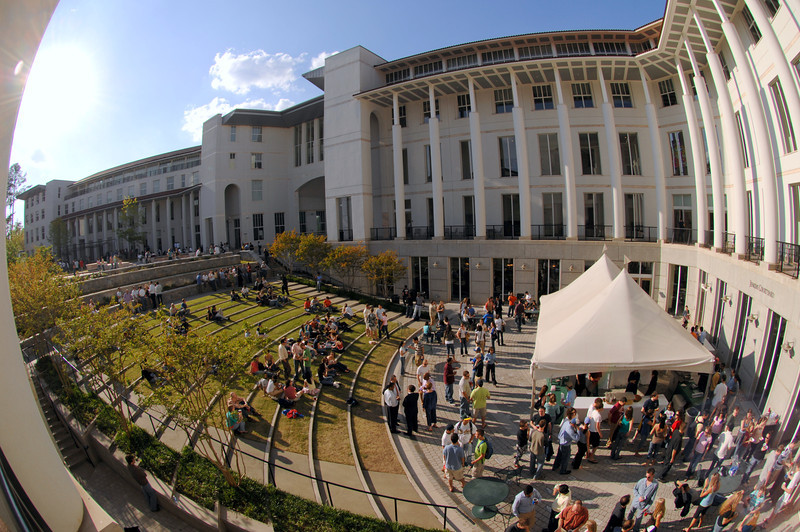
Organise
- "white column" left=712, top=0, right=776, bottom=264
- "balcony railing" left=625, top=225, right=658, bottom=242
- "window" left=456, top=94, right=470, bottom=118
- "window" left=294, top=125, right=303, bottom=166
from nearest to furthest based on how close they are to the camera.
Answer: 1. "white column" left=712, top=0, right=776, bottom=264
2. "balcony railing" left=625, top=225, right=658, bottom=242
3. "window" left=456, top=94, right=470, bottom=118
4. "window" left=294, top=125, right=303, bottom=166

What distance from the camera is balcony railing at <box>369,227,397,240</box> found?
31734 mm

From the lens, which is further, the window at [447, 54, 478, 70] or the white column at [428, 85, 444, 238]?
the window at [447, 54, 478, 70]

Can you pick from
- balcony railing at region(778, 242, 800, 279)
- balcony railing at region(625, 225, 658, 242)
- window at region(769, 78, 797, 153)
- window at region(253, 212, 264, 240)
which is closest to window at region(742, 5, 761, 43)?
window at region(769, 78, 797, 153)

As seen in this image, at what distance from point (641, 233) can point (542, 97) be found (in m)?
10.9

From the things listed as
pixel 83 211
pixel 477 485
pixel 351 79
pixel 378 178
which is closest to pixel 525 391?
pixel 477 485

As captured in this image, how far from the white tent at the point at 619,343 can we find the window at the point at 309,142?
112ft

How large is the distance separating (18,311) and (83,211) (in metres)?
55.9

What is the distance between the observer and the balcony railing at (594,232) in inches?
997

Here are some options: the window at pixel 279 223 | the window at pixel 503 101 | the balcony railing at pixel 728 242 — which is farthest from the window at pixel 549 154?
the window at pixel 279 223

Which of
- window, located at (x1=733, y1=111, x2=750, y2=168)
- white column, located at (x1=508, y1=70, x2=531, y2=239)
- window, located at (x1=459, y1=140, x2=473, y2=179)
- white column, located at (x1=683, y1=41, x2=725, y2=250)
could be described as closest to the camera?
window, located at (x1=733, y1=111, x2=750, y2=168)

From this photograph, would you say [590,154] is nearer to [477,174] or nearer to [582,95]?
[582,95]

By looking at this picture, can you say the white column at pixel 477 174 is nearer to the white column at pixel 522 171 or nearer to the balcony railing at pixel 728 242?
the white column at pixel 522 171

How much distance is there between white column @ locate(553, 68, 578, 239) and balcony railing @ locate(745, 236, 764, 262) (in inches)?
396

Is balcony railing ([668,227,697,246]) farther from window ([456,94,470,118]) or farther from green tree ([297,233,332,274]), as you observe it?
green tree ([297,233,332,274])
